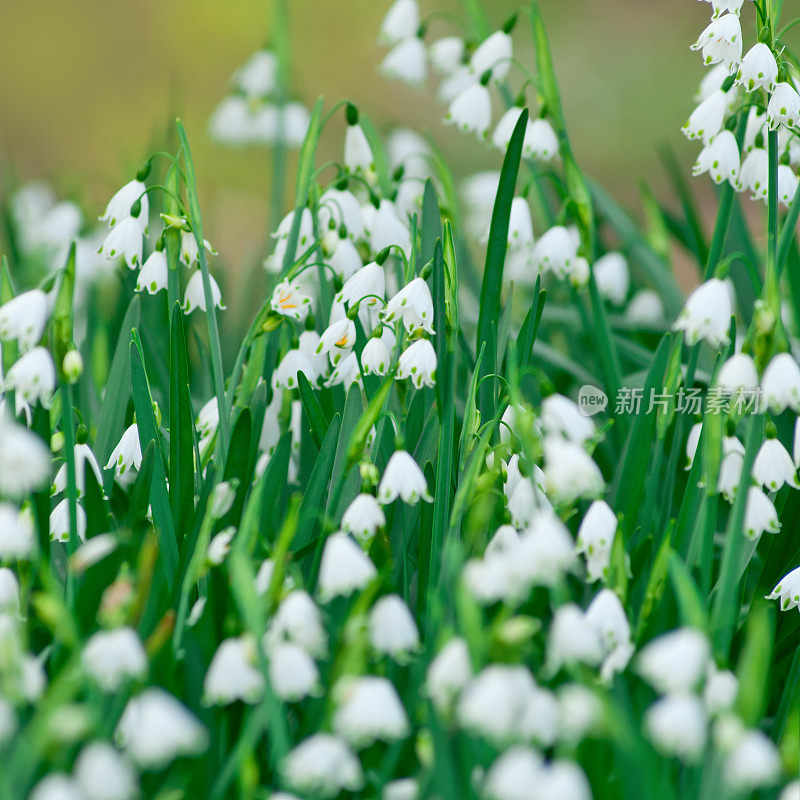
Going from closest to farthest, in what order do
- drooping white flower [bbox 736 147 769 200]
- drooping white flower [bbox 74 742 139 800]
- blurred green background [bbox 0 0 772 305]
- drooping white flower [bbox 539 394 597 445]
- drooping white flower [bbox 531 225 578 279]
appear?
drooping white flower [bbox 74 742 139 800]
drooping white flower [bbox 539 394 597 445]
drooping white flower [bbox 736 147 769 200]
drooping white flower [bbox 531 225 578 279]
blurred green background [bbox 0 0 772 305]

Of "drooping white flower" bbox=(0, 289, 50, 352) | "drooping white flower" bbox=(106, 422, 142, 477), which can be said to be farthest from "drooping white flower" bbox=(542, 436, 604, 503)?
"drooping white flower" bbox=(106, 422, 142, 477)

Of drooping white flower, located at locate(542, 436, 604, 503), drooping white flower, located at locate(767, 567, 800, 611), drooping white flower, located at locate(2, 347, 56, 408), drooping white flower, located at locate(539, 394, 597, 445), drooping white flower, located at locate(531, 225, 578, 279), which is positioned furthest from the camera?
drooping white flower, located at locate(531, 225, 578, 279)

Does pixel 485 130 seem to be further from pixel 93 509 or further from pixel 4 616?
pixel 4 616

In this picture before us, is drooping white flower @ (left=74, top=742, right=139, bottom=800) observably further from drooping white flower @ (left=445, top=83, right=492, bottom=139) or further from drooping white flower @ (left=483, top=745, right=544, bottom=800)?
drooping white flower @ (left=445, top=83, right=492, bottom=139)

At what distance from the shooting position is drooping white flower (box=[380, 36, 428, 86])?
2475 mm

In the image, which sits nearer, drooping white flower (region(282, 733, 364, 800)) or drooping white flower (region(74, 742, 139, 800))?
drooping white flower (region(74, 742, 139, 800))

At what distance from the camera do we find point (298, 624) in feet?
3.74

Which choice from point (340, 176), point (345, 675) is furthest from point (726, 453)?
point (340, 176)

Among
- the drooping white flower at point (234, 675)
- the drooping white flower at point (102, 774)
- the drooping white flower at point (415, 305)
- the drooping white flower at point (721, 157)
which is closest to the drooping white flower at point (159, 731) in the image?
the drooping white flower at point (102, 774)

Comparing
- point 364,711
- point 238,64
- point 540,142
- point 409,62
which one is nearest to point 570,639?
point 364,711

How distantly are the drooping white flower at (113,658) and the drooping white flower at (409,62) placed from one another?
5.82 ft

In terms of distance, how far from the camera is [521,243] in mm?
2076

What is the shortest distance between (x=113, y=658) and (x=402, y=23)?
188cm

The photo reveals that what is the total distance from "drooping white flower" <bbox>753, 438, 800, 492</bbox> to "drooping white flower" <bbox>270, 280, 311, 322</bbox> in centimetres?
78
